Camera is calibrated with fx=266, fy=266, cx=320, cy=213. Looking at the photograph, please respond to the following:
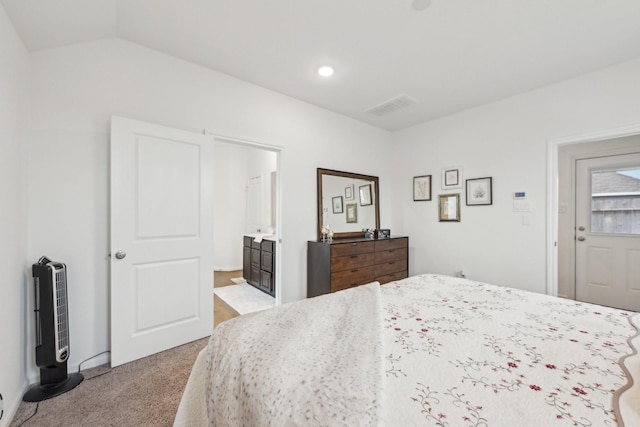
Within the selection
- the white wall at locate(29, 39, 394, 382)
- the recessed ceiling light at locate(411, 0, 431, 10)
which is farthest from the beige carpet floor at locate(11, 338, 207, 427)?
the recessed ceiling light at locate(411, 0, 431, 10)

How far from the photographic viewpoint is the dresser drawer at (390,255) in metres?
3.54

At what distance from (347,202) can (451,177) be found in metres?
1.46

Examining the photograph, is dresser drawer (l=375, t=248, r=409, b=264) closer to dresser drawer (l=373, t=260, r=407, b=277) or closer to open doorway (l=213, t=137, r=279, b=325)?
dresser drawer (l=373, t=260, r=407, b=277)

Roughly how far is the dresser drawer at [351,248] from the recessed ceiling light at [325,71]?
1802mm

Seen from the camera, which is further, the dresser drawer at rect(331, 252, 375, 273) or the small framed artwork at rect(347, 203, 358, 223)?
the small framed artwork at rect(347, 203, 358, 223)

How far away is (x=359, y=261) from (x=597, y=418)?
8.65 ft

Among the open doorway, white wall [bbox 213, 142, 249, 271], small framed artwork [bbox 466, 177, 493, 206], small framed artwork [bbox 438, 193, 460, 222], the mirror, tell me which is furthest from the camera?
white wall [bbox 213, 142, 249, 271]

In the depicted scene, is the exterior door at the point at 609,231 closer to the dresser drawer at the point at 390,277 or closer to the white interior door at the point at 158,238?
the dresser drawer at the point at 390,277

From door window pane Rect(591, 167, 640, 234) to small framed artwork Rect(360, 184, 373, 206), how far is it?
2808 mm

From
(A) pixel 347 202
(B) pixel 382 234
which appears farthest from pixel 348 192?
(B) pixel 382 234

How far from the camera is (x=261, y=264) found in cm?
400

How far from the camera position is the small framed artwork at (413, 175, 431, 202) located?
3.89m

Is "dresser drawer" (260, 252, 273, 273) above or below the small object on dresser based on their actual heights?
below

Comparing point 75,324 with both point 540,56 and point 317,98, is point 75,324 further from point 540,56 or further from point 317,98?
point 540,56
